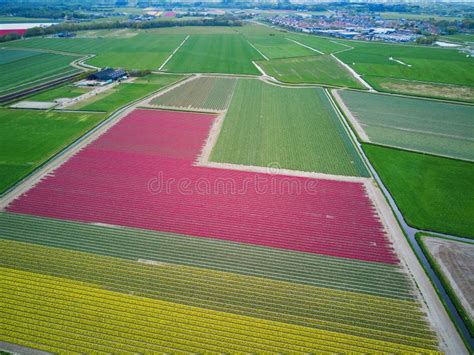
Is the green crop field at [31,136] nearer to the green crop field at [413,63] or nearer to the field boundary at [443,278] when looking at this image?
the field boundary at [443,278]

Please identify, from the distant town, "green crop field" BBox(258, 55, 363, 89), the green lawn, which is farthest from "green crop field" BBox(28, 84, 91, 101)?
the distant town

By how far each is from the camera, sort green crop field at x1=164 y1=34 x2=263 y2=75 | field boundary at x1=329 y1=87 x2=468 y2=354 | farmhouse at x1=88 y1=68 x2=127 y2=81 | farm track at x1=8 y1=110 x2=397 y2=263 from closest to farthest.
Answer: field boundary at x1=329 y1=87 x2=468 y2=354
farm track at x1=8 y1=110 x2=397 y2=263
farmhouse at x1=88 y1=68 x2=127 y2=81
green crop field at x1=164 y1=34 x2=263 y2=75

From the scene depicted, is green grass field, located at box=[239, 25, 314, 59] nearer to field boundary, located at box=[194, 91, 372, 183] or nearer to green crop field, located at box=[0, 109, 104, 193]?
green crop field, located at box=[0, 109, 104, 193]

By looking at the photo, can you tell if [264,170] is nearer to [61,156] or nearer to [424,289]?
[424,289]

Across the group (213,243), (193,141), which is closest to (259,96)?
(193,141)

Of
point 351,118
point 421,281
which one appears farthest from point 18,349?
point 351,118

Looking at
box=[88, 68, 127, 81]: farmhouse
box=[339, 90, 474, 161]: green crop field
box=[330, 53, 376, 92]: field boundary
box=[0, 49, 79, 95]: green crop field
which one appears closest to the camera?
box=[339, 90, 474, 161]: green crop field

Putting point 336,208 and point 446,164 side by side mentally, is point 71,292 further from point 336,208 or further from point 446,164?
point 446,164
